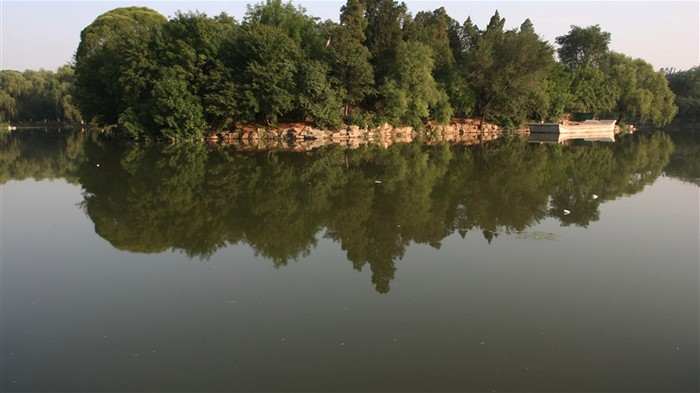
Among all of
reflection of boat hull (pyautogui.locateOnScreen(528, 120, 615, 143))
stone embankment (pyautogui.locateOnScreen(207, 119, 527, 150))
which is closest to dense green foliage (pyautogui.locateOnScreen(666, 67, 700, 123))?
reflection of boat hull (pyautogui.locateOnScreen(528, 120, 615, 143))

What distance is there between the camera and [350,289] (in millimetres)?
5965

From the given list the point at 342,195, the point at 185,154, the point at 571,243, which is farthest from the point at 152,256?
the point at 185,154

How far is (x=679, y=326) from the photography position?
4980mm

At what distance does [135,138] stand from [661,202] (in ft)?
96.3

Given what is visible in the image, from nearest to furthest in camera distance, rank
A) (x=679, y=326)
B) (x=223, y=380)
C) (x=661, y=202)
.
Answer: (x=223, y=380)
(x=679, y=326)
(x=661, y=202)

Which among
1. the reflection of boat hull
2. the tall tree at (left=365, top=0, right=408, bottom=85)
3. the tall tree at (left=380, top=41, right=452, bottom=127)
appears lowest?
the reflection of boat hull

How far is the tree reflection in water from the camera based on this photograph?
831 centimetres

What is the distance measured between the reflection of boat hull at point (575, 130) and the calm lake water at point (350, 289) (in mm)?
28732

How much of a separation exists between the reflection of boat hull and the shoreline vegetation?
2317mm

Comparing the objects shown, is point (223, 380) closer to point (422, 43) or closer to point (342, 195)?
point (342, 195)

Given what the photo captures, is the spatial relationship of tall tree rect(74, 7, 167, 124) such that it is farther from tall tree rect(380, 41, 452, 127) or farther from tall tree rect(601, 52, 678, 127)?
tall tree rect(601, 52, 678, 127)

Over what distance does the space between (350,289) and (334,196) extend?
6.19 m

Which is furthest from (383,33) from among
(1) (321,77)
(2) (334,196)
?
(2) (334,196)

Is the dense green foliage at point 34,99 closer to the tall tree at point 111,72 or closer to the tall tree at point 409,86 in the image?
the tall tree at point 111,72
